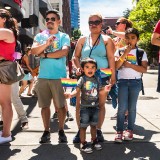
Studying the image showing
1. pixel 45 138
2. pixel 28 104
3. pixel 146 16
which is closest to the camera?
pixel 45 138

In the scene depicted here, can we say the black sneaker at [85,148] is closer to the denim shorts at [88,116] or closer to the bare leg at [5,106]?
the denim shorts at [88,116]

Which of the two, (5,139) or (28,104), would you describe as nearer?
(5,139)

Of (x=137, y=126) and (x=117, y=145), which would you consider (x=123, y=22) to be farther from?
(x=117, y=145)

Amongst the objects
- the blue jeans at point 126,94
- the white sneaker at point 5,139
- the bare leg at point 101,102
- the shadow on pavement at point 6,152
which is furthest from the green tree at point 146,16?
the shadow on pavement at point 6,152

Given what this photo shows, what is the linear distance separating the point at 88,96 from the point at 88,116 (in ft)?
0.91

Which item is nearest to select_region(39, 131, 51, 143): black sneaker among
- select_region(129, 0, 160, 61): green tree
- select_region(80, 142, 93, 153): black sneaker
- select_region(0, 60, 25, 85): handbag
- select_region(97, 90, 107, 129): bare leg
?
select_region(80, 142, 93, 153): black sneaker

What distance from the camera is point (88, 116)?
4.23m

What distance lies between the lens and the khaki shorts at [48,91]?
459cm

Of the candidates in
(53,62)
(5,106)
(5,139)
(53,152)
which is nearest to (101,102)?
A: (53,62)

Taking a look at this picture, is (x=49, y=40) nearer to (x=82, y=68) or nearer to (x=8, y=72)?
(x=82, y=68)

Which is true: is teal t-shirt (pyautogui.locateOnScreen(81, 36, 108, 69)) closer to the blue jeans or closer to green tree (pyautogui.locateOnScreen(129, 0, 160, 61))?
the blue jeans

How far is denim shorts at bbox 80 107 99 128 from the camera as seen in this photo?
420cm

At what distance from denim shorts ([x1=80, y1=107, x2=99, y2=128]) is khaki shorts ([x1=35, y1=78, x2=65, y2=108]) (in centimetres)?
51

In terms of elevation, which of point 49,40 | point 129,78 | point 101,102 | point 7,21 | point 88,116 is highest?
point 7,21
